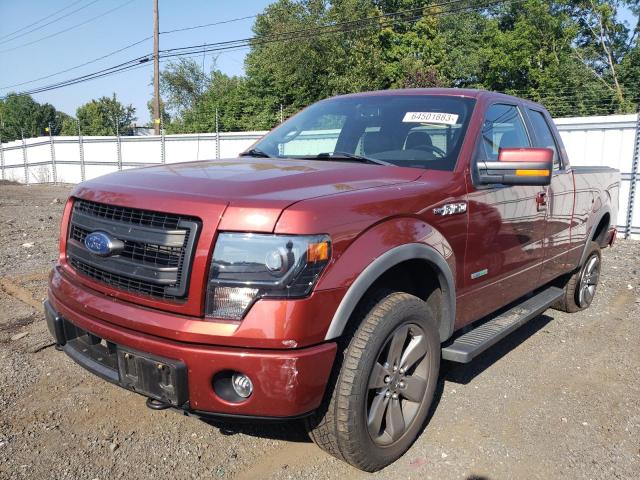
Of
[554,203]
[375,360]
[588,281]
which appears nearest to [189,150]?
[588,281]

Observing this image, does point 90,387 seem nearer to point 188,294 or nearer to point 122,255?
point 122,255

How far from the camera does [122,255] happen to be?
247 centimetres

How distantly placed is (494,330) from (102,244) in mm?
2435

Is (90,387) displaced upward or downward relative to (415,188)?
downward

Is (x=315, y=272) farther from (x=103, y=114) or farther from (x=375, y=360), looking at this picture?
(x=103, y=114)

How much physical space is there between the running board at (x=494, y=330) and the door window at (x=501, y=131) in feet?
3.63

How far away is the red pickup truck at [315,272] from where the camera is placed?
217cm

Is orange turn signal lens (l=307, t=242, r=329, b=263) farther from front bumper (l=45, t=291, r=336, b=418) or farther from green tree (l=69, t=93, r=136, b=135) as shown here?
green tree (l=69, t=93, r=136, b=135)

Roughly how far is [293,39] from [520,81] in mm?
14681

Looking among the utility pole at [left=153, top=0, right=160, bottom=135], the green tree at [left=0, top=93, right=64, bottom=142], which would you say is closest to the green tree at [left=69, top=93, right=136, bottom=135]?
the green tree at [left=0, top=93, right=64, bottom=142]

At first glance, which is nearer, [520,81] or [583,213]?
[583,213]

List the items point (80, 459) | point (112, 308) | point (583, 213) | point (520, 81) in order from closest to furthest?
point (112, 308), point (80, 459), point (583, 213), point (520, 81)

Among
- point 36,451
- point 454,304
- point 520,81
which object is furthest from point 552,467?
point 520,81

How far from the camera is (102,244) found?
8.16ft
